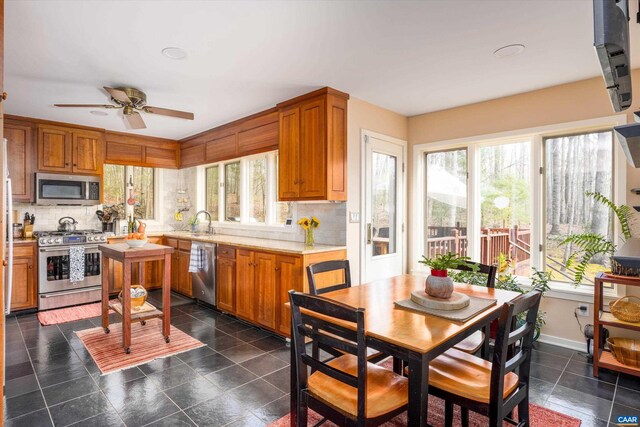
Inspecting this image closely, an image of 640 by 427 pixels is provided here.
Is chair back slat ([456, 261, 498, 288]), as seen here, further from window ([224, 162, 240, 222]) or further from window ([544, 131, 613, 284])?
window ([224, 162, 240, 222])

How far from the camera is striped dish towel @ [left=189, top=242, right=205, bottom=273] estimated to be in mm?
4539

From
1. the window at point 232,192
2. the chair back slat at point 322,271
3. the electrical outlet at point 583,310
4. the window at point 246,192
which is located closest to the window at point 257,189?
the window at point 246,192

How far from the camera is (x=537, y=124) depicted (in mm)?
3447

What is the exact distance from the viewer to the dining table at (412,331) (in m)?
1.38

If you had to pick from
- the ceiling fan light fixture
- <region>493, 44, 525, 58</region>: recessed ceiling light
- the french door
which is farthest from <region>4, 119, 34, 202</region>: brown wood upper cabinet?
<region>493, 44, 525, 58</region>: recessed ceiling light

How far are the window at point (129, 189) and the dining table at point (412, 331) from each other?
15.7ft

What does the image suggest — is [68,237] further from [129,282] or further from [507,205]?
[507,205]

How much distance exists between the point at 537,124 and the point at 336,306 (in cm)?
314

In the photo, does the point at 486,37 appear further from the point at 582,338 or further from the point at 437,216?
the point at 582,338

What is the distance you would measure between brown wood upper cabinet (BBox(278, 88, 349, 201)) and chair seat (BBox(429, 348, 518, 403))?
191 centimetres

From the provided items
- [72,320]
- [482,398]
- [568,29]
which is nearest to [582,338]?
[482,398]

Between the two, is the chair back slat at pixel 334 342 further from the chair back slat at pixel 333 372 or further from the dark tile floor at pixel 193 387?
the dark tile floor at pixel 193 387

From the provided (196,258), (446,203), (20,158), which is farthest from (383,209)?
(20,158)

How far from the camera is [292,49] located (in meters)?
2.58
